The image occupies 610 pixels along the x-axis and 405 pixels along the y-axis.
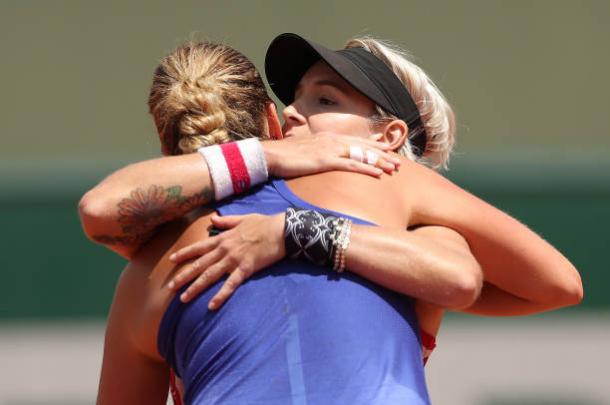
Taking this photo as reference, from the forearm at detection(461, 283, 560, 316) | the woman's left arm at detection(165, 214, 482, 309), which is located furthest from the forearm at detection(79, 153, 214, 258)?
the forearm at detection(461, 283, 560, 316)

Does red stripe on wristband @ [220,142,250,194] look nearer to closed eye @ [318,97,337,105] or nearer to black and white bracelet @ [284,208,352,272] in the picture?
black and white bracelet @ [284,208,352,272]

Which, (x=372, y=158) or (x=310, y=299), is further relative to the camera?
(x=372, y=158)

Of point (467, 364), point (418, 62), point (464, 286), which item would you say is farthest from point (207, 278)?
point (418, 62)

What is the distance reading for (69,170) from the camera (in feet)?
21.0

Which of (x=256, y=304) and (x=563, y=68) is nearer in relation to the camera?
(x=256, y=304)

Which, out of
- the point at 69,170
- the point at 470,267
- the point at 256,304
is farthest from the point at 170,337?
the point at 69,170

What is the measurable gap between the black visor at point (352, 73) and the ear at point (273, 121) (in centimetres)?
15

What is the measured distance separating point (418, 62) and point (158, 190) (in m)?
4.30

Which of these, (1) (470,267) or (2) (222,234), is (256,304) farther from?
(1) (470,267)

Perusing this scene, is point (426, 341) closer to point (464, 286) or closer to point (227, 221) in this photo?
point (464, 286)

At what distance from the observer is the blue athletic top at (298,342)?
208cm

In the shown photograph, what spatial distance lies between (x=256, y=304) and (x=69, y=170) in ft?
14.6

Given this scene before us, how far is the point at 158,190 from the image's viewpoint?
2215mm

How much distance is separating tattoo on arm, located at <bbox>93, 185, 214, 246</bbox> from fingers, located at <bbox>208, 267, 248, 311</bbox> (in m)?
0.17
